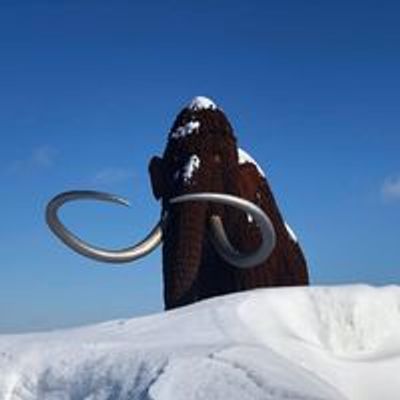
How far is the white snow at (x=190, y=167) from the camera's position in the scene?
11219mm

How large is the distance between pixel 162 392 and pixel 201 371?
0.89 ft

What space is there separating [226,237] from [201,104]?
1723mm

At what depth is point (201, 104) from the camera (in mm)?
11625

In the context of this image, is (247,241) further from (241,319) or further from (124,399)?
(124,399)

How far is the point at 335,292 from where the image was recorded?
6.40 meters

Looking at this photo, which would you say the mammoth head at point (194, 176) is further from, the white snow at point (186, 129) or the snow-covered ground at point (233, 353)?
the snow-covered ground at point (233, 353)

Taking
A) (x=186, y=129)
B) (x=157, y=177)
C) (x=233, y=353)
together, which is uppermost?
(x=186, y=129)

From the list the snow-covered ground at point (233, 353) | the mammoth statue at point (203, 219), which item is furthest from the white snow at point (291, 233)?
the snow-covered ground at point (233, 353)

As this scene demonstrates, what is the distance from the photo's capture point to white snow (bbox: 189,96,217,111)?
1159 centimetres

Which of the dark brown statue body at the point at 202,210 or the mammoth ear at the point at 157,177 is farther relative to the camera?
the mammoth ear at the point at 157,177

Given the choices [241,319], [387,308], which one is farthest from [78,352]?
[387,308]

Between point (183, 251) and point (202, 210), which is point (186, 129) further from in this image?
point (183, 251)

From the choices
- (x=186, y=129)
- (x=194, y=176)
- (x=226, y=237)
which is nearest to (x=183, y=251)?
(x=226, y=237)

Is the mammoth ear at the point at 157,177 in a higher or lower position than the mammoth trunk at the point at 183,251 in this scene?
higher
